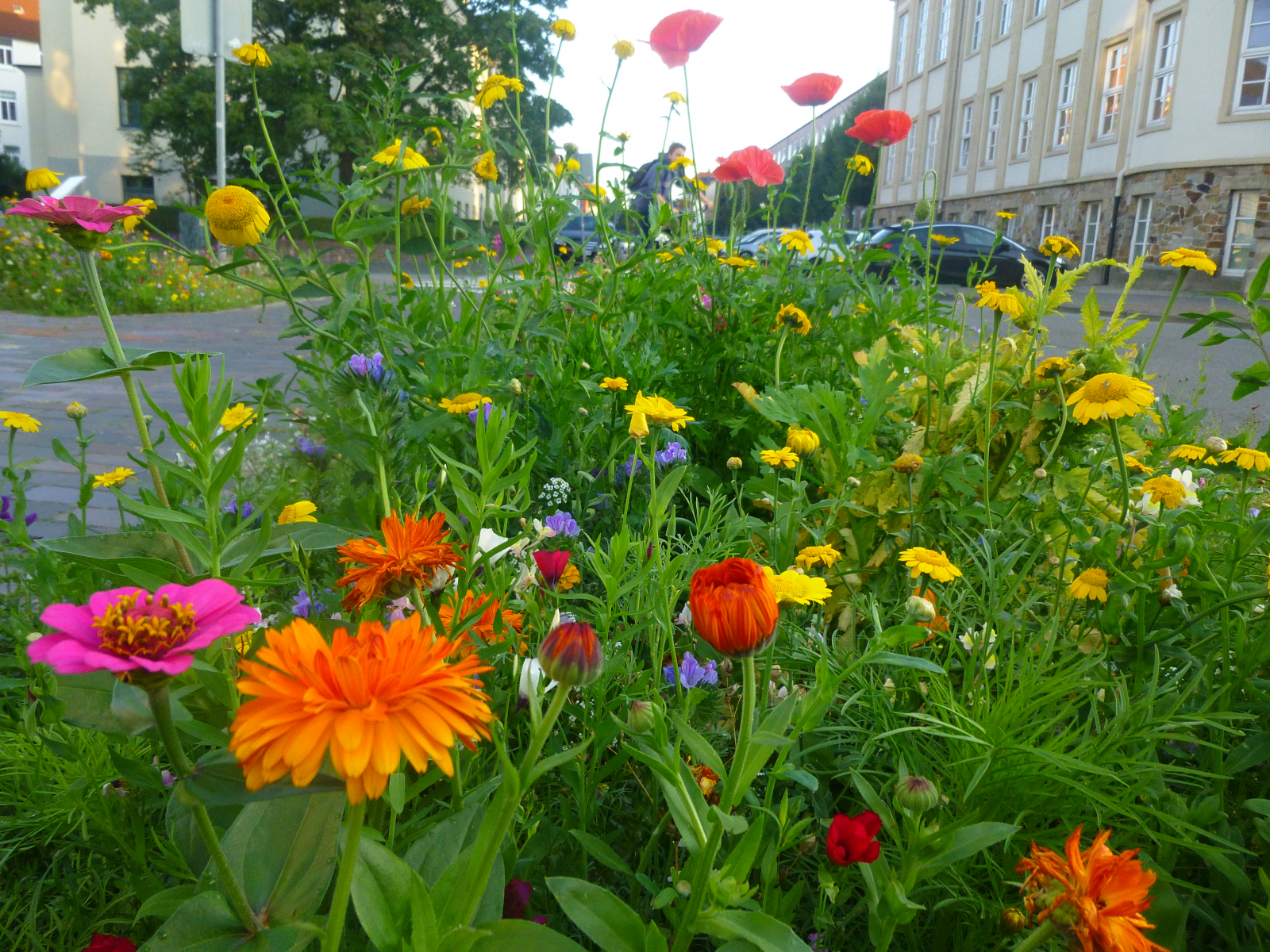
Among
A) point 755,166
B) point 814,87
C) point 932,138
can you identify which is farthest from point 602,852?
point 932,138

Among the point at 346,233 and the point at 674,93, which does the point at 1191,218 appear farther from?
the point at 346,233

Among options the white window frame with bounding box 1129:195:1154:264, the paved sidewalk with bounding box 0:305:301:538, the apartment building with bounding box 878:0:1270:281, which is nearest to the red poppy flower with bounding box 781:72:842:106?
the paved sidewalk with bounding box 0:305:301:538

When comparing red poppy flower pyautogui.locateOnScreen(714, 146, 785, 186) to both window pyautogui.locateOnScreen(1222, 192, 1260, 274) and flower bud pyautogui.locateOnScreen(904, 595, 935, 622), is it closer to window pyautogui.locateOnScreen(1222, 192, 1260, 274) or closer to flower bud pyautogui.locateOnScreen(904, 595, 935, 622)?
flower bud pyautogui.locateOnScreen(904, 595, 935, 622)

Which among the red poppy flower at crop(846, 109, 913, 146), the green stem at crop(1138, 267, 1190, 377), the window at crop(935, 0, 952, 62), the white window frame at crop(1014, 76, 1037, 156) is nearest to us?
the green stem at crop(1138, 267, 1190, 377)

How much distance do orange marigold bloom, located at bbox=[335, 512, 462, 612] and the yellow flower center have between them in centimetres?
25

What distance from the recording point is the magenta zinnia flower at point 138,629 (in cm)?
44

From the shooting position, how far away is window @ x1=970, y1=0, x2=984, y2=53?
22.5 m

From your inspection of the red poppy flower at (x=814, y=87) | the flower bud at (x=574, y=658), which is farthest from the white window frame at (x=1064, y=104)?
the flower bud at (x=574, y=658)

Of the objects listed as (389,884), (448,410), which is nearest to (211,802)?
(389,884)

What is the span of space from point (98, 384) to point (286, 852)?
487 centimetres

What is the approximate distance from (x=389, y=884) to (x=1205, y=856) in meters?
0.82

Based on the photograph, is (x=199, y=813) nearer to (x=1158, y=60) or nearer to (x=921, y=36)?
(x=1158, y=60)

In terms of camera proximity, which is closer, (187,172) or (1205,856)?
(1205,856)

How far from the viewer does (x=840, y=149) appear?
35750mm
